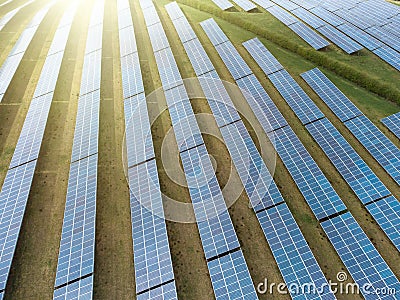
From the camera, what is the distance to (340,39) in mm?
44219

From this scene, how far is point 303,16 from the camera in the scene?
51406 mm

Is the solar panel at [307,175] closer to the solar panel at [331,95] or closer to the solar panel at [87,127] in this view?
the solar panel at [331,95]

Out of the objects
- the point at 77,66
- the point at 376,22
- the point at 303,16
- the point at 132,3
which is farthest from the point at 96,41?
the point at 376,22

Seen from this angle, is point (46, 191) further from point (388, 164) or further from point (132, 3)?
point (132, 3)

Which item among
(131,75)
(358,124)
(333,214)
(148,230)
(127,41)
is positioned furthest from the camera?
(127,41)

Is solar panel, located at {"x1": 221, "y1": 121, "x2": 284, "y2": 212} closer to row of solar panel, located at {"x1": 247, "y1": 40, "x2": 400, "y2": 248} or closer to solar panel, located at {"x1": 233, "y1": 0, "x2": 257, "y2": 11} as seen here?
row of solar panel, located at {"x1": 247, "y1": 40, "x2": 400, "y2": 248}

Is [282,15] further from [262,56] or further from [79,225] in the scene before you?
[79,225]

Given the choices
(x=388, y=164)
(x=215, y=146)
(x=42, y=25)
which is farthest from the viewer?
(x=42, y=25)

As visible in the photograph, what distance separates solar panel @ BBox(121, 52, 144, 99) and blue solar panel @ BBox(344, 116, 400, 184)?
24.0 metres

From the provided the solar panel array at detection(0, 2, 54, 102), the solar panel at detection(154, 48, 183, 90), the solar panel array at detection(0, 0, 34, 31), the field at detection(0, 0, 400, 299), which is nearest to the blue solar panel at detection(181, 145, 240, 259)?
the field at detection(0, 0, 400, 299)

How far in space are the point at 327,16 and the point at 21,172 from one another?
48090 mm

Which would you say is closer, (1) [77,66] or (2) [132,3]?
(1) [77,66]

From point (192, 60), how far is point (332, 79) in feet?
59.4

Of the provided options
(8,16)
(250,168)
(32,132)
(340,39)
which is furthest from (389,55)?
(8,16)
